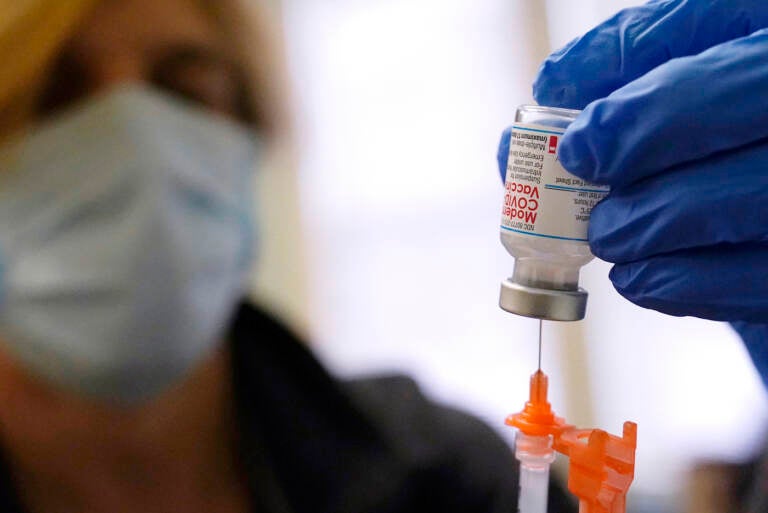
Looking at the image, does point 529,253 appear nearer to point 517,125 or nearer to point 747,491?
point 517,125

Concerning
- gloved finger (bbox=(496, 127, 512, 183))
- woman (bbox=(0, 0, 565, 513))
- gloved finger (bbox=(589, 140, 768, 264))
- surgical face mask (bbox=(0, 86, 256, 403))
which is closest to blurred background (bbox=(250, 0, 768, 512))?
woman (bbox=(0, 0, 565, 513))

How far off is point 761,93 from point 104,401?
1034 mm

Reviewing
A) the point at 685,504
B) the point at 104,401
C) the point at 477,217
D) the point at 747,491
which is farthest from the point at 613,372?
the point at 104,401

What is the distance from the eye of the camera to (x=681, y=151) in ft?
2.01

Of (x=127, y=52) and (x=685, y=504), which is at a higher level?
(x=127, y=52)

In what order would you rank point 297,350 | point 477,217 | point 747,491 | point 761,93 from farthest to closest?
point 477,217 < point 297,350 < point 747,491 < point 761,93

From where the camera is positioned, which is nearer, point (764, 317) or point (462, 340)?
point (764, 317)

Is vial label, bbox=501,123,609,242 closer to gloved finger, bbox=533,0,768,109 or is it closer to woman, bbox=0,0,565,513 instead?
gloved finger, bbox=533,0,768,109

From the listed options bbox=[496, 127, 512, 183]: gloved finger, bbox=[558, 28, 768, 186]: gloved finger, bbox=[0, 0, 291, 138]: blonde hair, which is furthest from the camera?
bbox=[0, 0, 291, 138]: blonde hair

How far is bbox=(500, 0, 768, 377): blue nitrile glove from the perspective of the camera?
0.59 metres

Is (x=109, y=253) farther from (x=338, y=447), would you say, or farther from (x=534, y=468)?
(x=534, y=468)

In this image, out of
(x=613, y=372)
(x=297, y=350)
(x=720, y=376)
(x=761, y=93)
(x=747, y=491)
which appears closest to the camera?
(x=761, y=93)

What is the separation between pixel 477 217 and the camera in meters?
2.31

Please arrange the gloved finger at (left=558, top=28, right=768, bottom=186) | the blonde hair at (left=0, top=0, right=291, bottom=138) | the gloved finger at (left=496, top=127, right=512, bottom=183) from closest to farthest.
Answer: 1. the gloved finger at (left=558, top=28, right=768, bottom=186)
2. the gloved finger at (left=496, top=127, right=512, bottom=183)
3. the blonde hair at (left=0, top=0, right=291, bottom=138)
